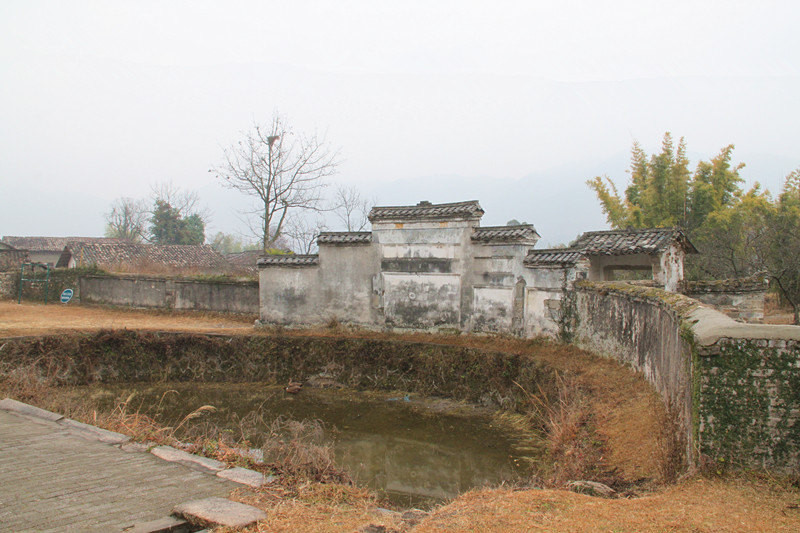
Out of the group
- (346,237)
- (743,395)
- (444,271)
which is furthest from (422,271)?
(743,395)

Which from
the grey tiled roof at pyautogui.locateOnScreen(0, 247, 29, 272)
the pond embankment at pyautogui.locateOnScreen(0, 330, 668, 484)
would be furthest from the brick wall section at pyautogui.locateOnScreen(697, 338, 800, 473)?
the grey tiled roof at pyautogui.locateOnScreen(0, 247, 29, 272)

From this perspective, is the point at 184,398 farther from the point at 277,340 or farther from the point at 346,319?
the point at 346,319

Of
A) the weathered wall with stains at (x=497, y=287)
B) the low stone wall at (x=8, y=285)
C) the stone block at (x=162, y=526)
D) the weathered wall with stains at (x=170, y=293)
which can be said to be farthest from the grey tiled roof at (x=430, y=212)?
the low stone wall at (x=8, y=285)

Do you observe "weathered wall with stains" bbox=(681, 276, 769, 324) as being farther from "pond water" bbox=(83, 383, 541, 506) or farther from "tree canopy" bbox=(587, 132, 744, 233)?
"tree canopy" bbox=(587, 132, 744, 233)

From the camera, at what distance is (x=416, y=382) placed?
1373 centimetres

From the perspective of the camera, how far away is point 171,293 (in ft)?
65.3

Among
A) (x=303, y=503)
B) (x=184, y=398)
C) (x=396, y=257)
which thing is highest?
(x=396, y=257)

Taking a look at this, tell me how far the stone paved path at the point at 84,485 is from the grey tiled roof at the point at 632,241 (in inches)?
438

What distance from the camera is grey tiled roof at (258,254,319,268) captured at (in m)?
16.5

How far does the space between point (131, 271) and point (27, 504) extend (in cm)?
2049

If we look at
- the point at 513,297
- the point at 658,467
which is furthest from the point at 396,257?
the point at 658,467

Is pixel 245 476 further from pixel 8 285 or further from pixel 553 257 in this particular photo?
pixel 8 285

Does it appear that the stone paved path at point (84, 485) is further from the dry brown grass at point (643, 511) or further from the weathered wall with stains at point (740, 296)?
the weathered wall with stains at point (740, 296)

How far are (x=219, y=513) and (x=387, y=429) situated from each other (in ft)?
22.1
